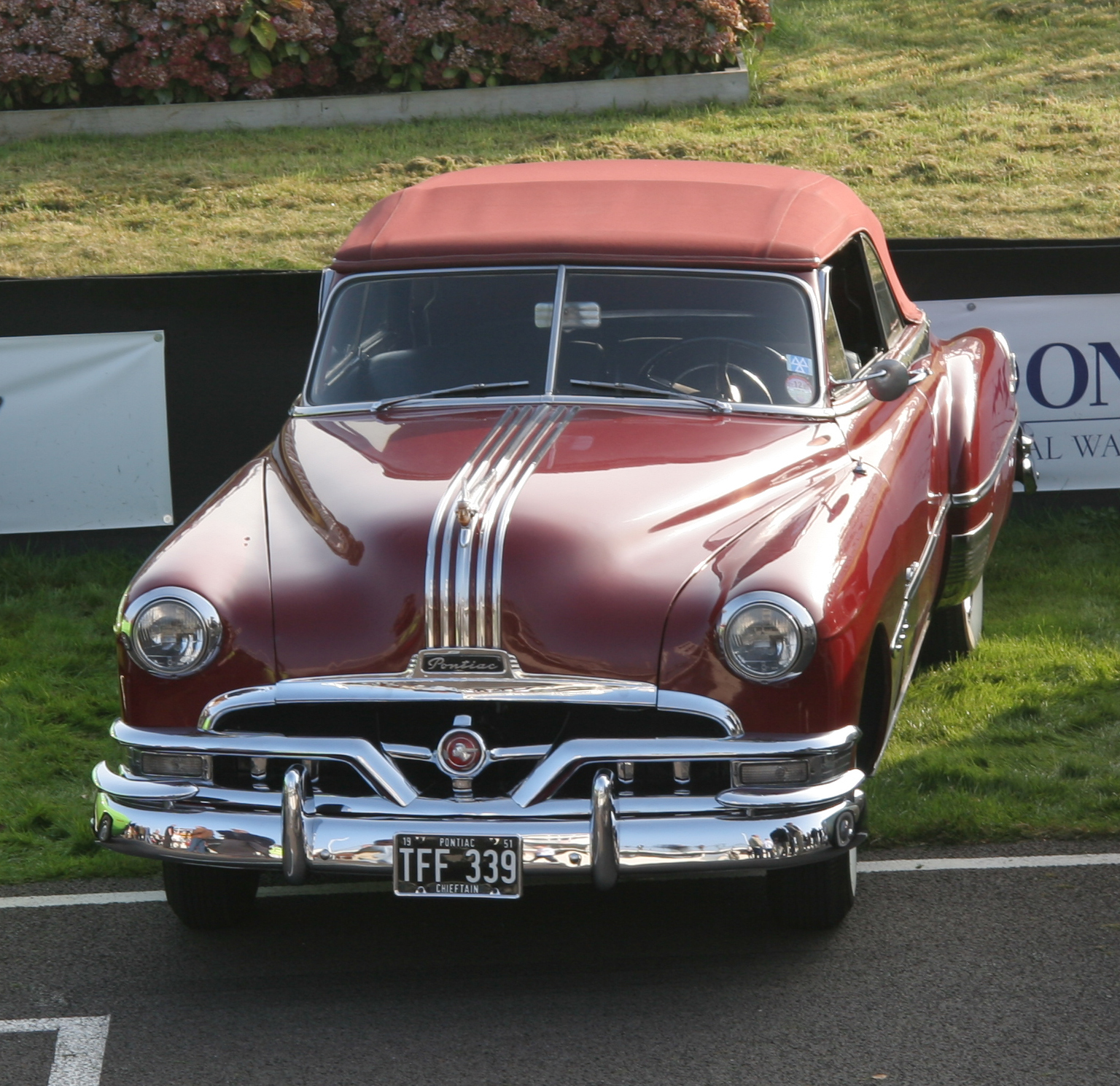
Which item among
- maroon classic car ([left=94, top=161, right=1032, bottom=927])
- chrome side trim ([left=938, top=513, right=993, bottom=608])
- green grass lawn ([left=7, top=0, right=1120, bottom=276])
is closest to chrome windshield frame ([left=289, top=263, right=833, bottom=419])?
maroon classic car ([left=94, top=161, right=1032, bottom=927])

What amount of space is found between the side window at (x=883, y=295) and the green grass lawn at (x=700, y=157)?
5.45m

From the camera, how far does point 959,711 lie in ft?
20.3

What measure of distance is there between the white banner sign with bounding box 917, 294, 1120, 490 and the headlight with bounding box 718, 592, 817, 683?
4679 millimetres

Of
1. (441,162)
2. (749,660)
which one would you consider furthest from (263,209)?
(749,660)

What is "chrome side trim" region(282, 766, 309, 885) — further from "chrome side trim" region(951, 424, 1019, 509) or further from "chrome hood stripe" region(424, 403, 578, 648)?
"chrome side trim" region(951, 424, 1019, 509)

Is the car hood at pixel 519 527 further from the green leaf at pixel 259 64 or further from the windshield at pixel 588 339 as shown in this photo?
the green leaf at pixel 259 64

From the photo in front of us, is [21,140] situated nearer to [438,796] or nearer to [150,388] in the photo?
[150,388]

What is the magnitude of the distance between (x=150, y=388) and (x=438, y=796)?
4.58 metres

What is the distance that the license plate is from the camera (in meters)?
3.88

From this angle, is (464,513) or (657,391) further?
(657,391)

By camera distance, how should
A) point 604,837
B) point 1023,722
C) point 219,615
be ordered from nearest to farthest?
1. point 604,837
2. point 219,615
3. point 1023,722

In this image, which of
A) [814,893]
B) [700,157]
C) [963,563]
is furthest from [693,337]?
[700,157]

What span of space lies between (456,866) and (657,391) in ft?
6.03

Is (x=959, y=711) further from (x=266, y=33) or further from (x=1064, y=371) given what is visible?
(x=266, y=33)
